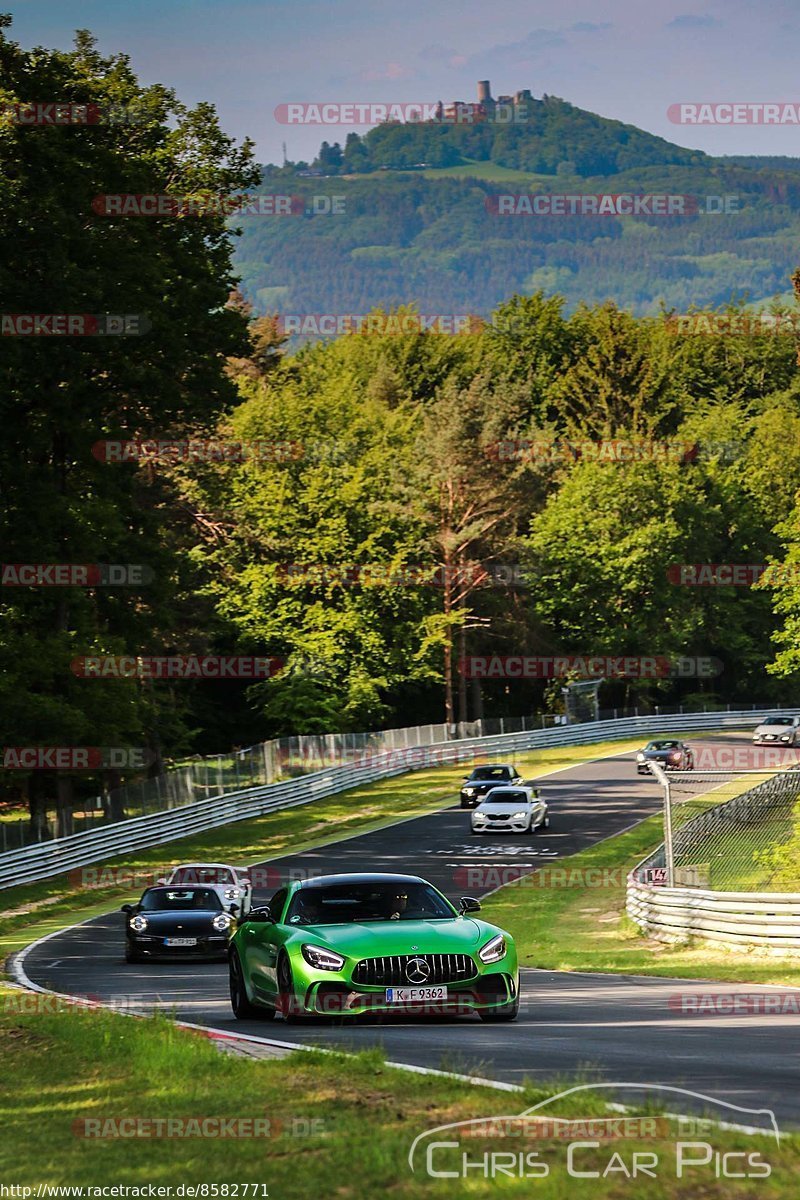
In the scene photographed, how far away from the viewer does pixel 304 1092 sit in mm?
8859

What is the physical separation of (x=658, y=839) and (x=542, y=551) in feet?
155

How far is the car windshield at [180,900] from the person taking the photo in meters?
24.4

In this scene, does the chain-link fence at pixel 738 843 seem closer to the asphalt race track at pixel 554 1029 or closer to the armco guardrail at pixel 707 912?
the armco guardrail at pixel 707 912

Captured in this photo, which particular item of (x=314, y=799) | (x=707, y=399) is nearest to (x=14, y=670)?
(x=314, y=799)

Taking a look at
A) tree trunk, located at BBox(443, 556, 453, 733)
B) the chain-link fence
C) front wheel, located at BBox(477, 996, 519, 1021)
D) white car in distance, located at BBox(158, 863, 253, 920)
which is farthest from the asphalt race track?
tree trunk, located at BBox(443, 556, 453, 733)

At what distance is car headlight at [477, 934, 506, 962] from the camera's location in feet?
43.1

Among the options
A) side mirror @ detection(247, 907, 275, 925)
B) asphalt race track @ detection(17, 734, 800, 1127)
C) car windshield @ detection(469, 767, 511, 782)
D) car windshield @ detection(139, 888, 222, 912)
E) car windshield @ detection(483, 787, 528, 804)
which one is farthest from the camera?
car windshield @ detection(469, 767, 511, 782)

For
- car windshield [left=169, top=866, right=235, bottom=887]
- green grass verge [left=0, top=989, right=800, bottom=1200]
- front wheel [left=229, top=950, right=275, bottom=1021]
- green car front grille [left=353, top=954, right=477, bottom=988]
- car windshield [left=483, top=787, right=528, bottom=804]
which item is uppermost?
green grass verge [left=0, top=989, right=800, bottom=1200]

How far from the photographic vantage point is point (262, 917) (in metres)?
14.3

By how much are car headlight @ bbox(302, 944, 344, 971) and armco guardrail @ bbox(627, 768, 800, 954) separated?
10.1m

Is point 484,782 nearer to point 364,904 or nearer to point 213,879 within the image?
point 213,879

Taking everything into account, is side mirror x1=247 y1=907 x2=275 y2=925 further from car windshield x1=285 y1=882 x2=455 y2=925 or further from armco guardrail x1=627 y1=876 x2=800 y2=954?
armco guardrail x1=627 y1=876 x2=800 y2=954

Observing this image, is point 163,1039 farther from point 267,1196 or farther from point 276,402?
point 276,402

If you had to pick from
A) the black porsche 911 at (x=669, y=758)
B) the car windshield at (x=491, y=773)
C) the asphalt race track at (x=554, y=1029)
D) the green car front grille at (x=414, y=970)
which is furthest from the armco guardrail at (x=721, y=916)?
the black porsche 911 at (x=669, y=758)
